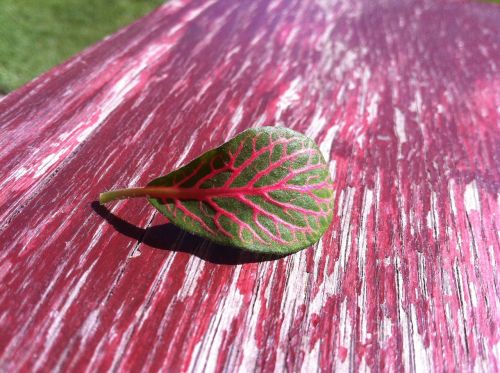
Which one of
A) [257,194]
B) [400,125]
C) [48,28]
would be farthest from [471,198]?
[48,28]

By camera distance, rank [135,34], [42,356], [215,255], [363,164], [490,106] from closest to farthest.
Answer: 1. [42,356]
2. [215,255]
3. [363,164]
4. [490,106]
5. [135,34]

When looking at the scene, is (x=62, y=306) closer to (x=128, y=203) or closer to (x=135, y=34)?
(x=128, y=203)

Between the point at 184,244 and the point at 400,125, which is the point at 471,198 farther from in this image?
the point at 184,244

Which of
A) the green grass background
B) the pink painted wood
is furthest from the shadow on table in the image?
the green grass background

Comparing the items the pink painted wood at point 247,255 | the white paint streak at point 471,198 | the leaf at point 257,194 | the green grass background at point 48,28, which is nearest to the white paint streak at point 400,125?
the pink painted wood at point 247,255

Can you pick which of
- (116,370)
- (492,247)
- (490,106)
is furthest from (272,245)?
(490,106)

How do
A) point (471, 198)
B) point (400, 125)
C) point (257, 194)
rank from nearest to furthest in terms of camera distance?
point (257, 194) < point (471, 198) < point (400, 125)

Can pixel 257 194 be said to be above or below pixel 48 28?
above

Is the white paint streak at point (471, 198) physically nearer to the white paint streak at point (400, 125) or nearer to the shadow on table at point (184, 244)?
the white paint streak at point (400, 125)
